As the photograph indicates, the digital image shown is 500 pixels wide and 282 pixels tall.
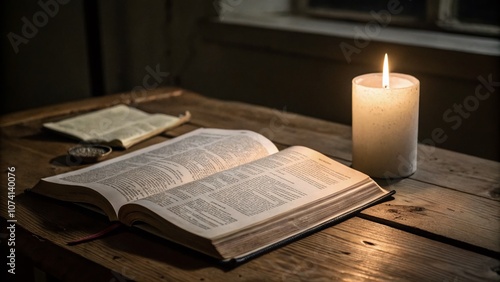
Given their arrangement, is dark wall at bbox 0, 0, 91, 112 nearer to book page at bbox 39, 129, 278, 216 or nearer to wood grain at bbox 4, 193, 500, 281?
book page at bbox 39, 129, 278, 216

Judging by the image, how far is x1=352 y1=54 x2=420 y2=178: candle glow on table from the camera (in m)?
1.09

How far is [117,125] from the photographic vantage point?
1408 millimetres

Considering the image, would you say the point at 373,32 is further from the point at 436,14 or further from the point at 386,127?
the point at 386,127

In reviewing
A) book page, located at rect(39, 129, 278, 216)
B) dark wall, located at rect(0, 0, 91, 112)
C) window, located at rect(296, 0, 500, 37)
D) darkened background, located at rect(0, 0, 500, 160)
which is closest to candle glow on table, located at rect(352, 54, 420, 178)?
book page, located at rect(39, 129, 278, 216)

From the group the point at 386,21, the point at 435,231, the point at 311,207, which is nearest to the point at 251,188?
the point at 311,207

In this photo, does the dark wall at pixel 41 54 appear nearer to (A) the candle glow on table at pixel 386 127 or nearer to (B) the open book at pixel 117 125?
(B) the open book at pixel 117 125

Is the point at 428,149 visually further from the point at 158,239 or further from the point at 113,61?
the point at 113,61

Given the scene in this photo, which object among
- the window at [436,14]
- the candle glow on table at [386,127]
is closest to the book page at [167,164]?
the candle glow on table at [386,127]

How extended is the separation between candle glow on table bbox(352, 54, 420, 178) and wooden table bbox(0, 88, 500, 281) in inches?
1.3

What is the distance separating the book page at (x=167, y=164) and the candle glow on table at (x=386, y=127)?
0.16m

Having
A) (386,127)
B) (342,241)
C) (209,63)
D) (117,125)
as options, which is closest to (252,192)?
(342,241)

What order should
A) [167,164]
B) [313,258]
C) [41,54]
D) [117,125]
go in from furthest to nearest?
[41,54] < [117,125] < [167,164] < [313,258]

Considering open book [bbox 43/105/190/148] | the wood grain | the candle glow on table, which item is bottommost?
the wood grain

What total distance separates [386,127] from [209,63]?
1.36m
